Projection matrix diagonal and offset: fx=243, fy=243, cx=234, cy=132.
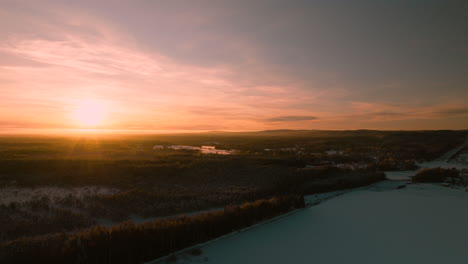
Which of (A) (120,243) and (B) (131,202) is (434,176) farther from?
(A) (120,243)

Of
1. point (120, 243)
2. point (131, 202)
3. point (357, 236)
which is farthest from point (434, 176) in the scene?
point (120, 243)

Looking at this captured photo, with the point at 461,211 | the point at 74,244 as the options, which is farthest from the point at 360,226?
the point at 74,244

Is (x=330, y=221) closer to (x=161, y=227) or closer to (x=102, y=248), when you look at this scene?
(x=161, y=227)

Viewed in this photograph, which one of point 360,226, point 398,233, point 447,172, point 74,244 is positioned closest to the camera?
point 74,244

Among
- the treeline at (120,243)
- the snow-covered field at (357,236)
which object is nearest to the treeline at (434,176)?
the snow-covered field at (357,236)

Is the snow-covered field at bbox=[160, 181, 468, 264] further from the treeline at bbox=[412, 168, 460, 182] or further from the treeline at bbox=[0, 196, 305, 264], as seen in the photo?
the treeline at bbox=[412, 168, 460, 182]

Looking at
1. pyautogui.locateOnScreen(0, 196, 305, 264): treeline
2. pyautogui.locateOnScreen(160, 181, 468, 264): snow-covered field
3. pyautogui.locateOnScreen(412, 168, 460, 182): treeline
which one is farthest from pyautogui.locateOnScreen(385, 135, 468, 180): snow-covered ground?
pyautogui.locateOnScreen(0, 196, 305, 264): treeline

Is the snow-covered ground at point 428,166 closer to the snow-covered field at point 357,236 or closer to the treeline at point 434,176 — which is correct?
the treeline at point 434,176
